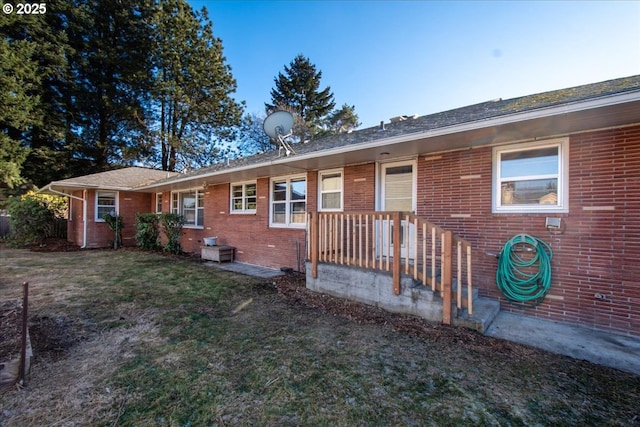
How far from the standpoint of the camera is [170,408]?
2.30 m

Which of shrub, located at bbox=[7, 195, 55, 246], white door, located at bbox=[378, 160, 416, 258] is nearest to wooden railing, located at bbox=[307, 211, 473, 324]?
white door, located at bbox=[378, 160, 416, 258]

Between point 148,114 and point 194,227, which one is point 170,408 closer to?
point 194,227

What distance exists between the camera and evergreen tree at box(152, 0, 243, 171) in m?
20.6

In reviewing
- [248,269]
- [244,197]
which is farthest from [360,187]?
[244,197]

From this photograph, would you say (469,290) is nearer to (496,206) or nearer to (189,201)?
(496,206)

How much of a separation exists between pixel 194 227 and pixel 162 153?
14.4m

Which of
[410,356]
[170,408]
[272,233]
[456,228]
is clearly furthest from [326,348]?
[272,233]

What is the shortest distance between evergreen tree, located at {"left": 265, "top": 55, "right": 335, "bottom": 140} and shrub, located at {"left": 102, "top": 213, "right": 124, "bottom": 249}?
17219 mm

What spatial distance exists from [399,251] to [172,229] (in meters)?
9.55

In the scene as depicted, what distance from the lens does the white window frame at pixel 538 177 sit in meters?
4.22

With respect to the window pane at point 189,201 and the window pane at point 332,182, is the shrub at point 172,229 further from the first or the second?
the window pane at point 332,182

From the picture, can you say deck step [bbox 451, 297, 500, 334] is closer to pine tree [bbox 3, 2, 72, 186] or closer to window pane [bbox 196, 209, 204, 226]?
A: window pane [bbox 196, 209, 204, 226]

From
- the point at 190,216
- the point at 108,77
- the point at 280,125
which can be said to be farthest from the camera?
the point at 108,77

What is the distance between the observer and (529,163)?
455 centimetres
